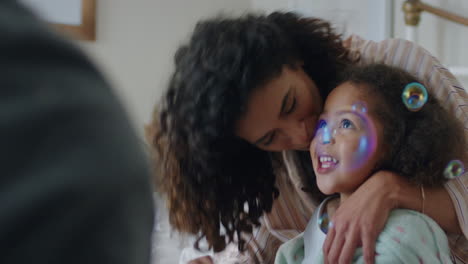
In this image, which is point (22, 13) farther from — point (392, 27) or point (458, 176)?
point (392, 27)

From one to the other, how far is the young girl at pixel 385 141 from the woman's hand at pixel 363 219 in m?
0.02

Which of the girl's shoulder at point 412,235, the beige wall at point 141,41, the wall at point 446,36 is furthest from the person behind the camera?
the beige wall at point 141,41

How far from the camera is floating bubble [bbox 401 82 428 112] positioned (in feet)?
2.81

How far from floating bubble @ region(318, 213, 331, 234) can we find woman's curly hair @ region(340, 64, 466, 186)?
0.52ft

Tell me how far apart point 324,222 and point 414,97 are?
314mm

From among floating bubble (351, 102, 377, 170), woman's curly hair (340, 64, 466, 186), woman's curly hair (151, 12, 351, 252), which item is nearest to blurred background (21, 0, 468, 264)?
woman's curly hair (151, 12, 351, 252)

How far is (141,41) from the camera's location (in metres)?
2.51

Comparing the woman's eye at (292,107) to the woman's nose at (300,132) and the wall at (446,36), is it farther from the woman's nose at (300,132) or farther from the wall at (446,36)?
the wall at (446,36)

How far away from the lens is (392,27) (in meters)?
2.01


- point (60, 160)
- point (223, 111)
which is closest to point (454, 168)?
point (223, 111)

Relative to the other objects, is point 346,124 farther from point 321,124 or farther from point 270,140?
point 270,140

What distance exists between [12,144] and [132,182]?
5cm

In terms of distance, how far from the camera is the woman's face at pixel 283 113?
91 centimetres

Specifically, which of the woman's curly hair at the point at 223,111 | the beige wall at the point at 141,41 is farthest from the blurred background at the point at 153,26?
the woman's curly hair at the point at 223,111
